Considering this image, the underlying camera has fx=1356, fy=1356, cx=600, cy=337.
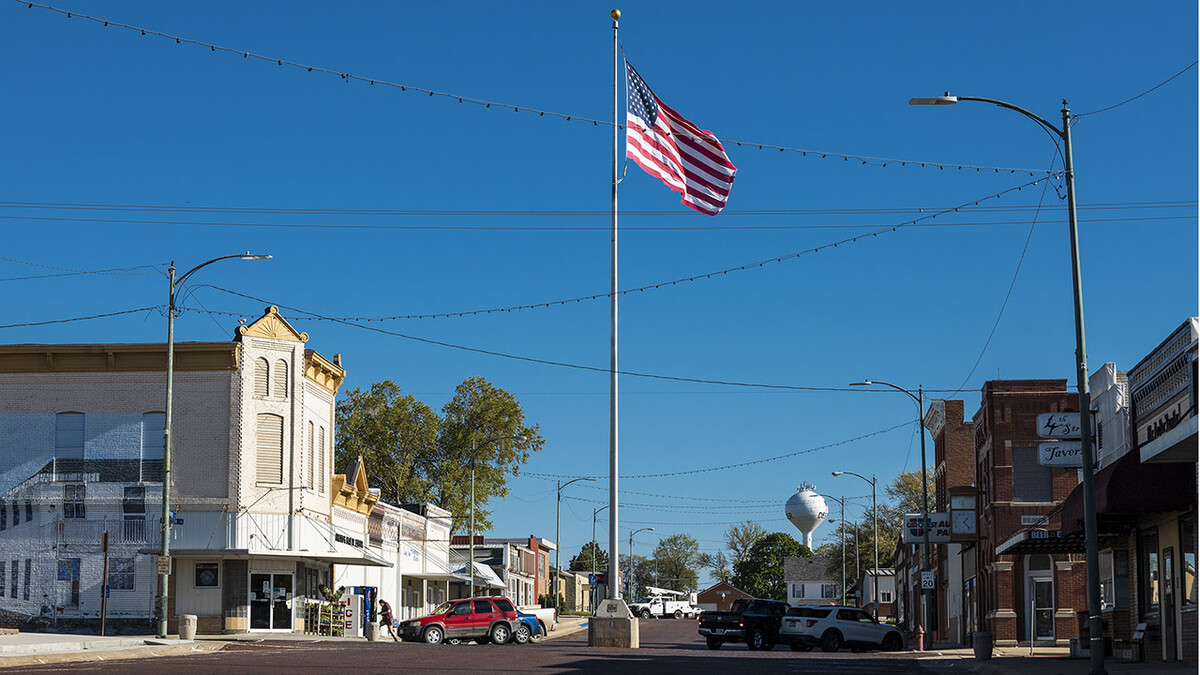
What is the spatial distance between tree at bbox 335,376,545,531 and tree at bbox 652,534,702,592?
121m

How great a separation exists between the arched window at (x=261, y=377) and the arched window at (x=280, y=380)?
23 centimetres

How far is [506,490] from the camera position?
75000mm

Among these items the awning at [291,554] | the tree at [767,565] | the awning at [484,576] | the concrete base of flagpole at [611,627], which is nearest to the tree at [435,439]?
the awning at [484,576]

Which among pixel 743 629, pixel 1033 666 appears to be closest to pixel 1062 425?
pixel 1033 666

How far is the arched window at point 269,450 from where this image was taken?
46.7 meters

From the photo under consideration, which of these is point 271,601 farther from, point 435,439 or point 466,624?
point 435,439

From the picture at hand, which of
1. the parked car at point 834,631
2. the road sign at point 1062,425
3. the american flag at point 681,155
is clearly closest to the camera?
the road sign at point 1062,425

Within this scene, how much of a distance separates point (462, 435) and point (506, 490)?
4.03 m

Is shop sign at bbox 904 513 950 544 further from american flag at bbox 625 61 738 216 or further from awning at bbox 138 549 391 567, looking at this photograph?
american flag at bbox 625 61 738 216

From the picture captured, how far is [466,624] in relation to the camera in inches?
1713

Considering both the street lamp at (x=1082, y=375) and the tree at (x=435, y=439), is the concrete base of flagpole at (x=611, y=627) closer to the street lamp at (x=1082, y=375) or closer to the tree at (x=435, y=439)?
the street lamp at (x=1082, y=375)

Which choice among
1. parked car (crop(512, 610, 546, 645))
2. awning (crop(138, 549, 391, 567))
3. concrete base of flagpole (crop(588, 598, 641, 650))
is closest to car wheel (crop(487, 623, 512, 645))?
parked car (crop(512, 610, 546, 645))

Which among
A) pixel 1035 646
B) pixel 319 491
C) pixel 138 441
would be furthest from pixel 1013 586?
pixel 138 441

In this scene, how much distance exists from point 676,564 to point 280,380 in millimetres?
151977
